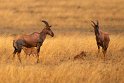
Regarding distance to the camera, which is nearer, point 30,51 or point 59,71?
point 59,71

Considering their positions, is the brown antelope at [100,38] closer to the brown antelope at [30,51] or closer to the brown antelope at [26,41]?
the brown antelope at [26,41]

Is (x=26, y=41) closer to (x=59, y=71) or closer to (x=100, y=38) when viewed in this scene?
(x=100, y=38)

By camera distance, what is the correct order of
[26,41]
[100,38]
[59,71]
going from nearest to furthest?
[59,71]
[26,41]
[100,38]

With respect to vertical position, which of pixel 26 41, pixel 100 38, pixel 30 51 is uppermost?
pixel 26 41

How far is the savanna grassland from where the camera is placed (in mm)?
10336

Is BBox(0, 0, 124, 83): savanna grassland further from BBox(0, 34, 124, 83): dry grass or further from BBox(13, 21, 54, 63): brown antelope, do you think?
BBox(13, 21, 54, 63): brown antelope

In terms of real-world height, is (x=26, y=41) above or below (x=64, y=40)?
above

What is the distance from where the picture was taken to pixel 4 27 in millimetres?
27797

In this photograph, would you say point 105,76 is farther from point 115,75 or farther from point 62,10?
point 62,10

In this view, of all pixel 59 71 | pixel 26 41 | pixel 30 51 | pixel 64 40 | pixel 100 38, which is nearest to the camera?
pixel 59 71

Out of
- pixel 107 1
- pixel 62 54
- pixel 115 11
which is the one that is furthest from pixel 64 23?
pixel 62 54

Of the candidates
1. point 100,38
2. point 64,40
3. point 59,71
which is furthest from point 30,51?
point 64,40

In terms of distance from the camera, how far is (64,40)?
61.4ft

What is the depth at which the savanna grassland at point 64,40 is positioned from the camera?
1034 cm
